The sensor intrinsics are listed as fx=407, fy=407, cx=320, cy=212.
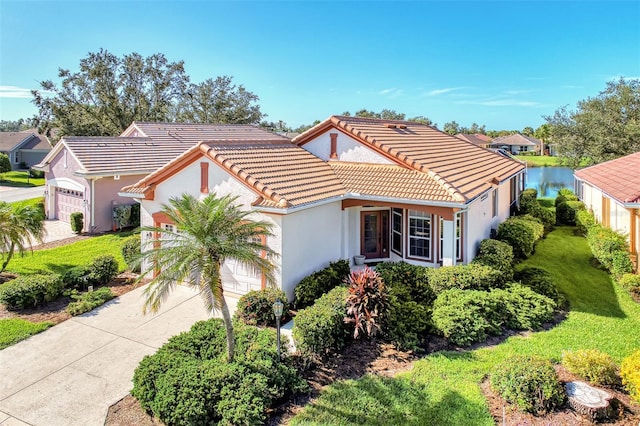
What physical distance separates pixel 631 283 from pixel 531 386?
8.64 m

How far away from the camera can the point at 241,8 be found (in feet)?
63.4

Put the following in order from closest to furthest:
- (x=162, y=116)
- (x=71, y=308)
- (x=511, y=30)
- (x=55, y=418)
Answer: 1. (x=55, y=418)
2. (x=71, y=308)
3. (x=511, y=30)
4. (x=162, y=116)

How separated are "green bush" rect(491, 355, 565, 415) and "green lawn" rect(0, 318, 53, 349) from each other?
39.5 ft

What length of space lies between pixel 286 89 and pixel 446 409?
3502 cm

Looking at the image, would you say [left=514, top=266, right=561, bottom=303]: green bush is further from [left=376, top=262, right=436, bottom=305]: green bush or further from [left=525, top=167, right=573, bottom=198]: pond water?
[left=525, top=167, right=573, bottom=198]: pond water

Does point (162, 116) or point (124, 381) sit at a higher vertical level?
point (162, 116)

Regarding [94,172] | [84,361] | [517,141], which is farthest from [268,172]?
[517,141]

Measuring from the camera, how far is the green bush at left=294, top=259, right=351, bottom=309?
1270cm

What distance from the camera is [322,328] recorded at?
→ 993 cm

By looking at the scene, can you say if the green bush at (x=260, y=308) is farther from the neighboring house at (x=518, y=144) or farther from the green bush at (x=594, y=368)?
the neighboring house at (x=518, y=144)

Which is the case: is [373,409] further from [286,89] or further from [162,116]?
[162,116]

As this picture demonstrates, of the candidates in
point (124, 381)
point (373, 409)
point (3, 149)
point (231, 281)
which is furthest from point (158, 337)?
point (3, 149)

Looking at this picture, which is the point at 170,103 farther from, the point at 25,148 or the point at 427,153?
the point at 427,153

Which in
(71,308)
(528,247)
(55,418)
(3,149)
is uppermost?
(3,149)
